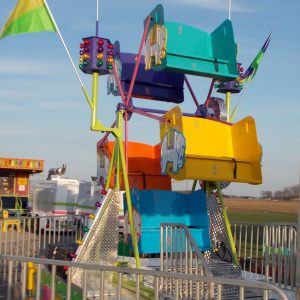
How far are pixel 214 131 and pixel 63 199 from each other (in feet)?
44.4

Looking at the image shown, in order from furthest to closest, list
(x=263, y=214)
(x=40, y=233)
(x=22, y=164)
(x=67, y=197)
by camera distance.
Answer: (x=263, y=214)
(x=22, y=164)
(x=67, y=197)
(x=40, y=233)

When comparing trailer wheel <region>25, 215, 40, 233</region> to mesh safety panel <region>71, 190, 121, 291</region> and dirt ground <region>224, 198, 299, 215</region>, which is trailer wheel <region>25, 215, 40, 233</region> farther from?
Result: dirt ground <region>224, 198, 299, 215</region>

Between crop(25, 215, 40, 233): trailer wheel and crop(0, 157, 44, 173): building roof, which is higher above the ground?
crop(0, 157, 44, 173): building roof

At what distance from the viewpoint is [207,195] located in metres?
9.31

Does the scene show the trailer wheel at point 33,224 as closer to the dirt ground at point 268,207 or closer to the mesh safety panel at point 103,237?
the mesh safety panel at point 103,237

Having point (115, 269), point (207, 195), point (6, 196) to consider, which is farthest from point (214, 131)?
point (6, 196)

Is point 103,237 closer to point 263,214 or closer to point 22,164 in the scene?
point 22,164

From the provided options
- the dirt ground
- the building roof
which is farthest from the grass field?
the building roof

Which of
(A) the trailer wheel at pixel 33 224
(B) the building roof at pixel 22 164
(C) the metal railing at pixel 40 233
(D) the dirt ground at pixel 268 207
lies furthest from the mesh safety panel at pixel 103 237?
(D) the dirt ground at pixel 268 207

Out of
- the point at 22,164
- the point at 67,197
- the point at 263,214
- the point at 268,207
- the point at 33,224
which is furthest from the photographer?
the point at 268,207

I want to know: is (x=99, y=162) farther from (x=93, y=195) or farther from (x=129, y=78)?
(x=93, y=195)

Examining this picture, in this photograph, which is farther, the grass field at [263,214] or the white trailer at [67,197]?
the grass field at [263,214]

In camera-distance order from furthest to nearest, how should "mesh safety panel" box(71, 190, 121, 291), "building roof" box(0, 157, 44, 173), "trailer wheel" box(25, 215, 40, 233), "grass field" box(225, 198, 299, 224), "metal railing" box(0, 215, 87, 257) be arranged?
"grass field" box(225, 198, 299, 224), "building roof" box(0, 157, 44, 173), "trailer wheel" box(25, 215, 40, 233), "metal railing" box(0, 215, 87, 257), "mesh safety panel" box(71, 190, 121, 291)

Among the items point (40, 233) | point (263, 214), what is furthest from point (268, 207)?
point (40, 233)
